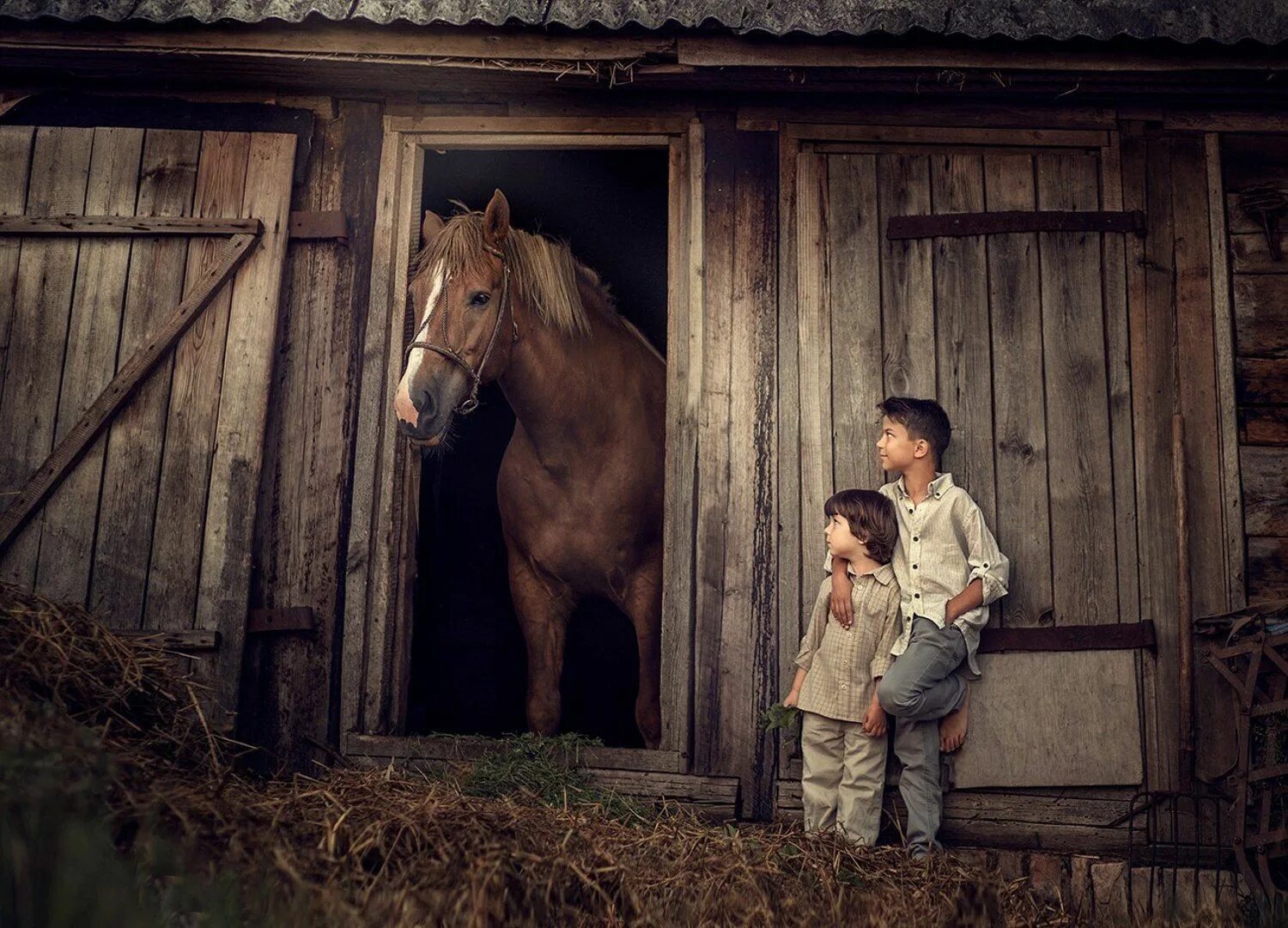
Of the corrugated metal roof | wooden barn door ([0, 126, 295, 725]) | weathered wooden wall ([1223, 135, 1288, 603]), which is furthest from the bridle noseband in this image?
weathered wooden wall ([1223, 135, 1288, 603])

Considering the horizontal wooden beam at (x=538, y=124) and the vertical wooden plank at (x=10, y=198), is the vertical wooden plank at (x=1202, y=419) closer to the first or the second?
the horizontal wooden beam at (x=538, y=124)

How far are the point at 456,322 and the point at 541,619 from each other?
1678 millimetres

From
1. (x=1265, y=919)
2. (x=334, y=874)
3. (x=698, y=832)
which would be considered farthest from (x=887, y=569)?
(x=334, y=874)

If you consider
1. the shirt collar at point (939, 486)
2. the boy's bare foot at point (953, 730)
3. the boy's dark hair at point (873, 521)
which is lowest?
the boy's bare foot at point (953, 730)

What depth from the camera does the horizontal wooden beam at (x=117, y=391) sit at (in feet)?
14.5

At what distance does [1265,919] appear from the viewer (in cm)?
308

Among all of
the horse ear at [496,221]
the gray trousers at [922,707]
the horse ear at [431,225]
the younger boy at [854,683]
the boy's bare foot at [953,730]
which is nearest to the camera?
the gray trousers at [922,707]

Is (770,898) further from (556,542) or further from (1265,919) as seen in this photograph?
(556,542)

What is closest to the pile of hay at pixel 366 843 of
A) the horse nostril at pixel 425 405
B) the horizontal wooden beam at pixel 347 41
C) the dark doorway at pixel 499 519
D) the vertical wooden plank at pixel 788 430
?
the vertical wooden plank at pixel 788 430

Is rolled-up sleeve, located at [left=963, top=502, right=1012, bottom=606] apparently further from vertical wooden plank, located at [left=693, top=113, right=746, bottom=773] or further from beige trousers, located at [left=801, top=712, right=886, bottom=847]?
vertical wooden plank, located at [left=693, top=113, right=746, bottom=773]

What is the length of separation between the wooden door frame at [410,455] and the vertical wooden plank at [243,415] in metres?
0.38

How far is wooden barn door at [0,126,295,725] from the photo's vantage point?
173 inches

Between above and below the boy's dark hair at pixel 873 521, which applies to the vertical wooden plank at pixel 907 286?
above

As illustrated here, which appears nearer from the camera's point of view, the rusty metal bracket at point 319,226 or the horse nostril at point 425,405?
the horse nostril at point 425,405
